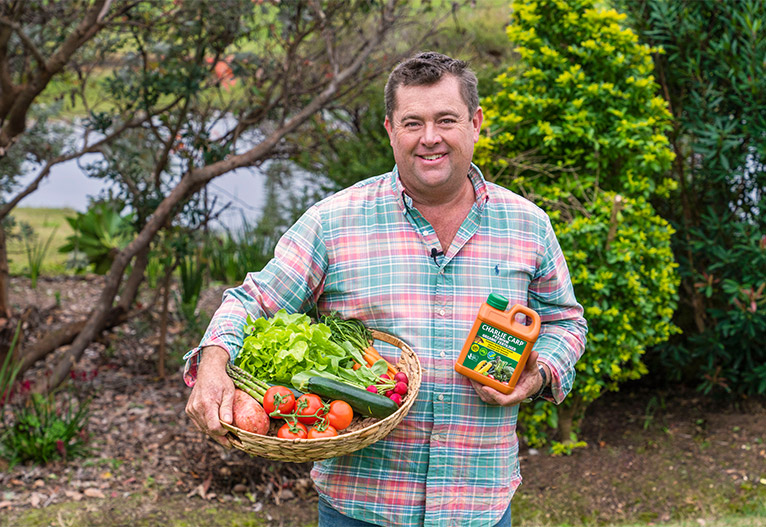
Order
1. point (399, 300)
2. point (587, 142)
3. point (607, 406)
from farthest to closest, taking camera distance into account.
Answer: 1. point (607, 406)
2. point (587, 142)
3. point (399, 300)

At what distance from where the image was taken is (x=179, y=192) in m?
5.10

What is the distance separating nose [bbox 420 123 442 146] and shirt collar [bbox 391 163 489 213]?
189 millimetres

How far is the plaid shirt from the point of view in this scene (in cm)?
229

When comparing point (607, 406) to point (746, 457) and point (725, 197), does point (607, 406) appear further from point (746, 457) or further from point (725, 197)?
point (725, 197)

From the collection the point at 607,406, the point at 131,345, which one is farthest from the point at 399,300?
the point at 131,345

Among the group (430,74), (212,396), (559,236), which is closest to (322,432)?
(212,396)

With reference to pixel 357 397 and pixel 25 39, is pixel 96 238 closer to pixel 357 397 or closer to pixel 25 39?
pixel 25 39

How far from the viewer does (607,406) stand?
561cm

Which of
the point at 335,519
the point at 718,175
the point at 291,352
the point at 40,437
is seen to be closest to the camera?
the point at 291,352

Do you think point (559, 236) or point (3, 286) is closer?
point (559, 236)

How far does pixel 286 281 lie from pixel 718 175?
377 centimetres

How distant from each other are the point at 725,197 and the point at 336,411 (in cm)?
405

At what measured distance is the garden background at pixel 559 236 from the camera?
446cm

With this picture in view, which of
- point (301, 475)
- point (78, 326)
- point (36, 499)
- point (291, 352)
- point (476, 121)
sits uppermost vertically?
point (476, 121)
